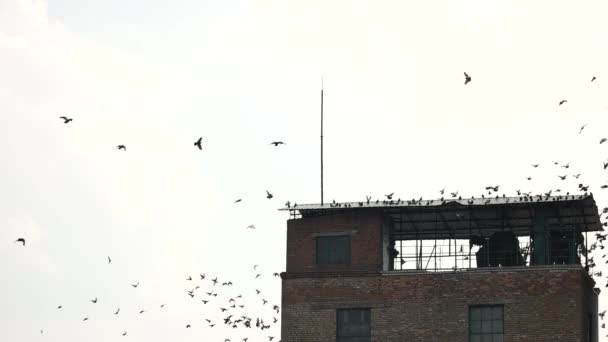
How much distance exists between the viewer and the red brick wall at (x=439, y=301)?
52281mm

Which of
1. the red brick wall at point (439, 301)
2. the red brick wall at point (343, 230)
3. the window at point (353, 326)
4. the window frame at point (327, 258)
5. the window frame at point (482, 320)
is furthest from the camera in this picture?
the window frame at point (327, 258)

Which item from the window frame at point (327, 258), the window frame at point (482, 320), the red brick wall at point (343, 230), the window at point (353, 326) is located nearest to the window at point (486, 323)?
the window frame at point (482, 320)

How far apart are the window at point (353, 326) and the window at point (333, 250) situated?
6.54ft

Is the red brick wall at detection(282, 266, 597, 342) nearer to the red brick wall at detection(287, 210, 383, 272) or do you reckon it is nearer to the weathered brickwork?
the weathered brickwork

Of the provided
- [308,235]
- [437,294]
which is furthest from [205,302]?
[437,294]

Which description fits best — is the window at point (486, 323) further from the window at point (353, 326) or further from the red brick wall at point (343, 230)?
the red brick wall at point (343, 230)

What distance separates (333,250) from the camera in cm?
5550

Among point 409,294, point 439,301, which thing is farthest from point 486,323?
point 409,294

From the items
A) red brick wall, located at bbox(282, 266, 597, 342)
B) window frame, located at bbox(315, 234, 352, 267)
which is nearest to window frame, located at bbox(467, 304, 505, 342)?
red brick wall, located at bbox(282, 266, 597, 342)

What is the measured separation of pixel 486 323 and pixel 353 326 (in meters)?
5.07

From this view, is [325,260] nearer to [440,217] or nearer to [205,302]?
[440,217]

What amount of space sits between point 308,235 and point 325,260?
1192mm

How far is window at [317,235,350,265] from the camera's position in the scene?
55.3 meters

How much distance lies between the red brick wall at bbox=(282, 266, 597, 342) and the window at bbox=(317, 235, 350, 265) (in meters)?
0.67
